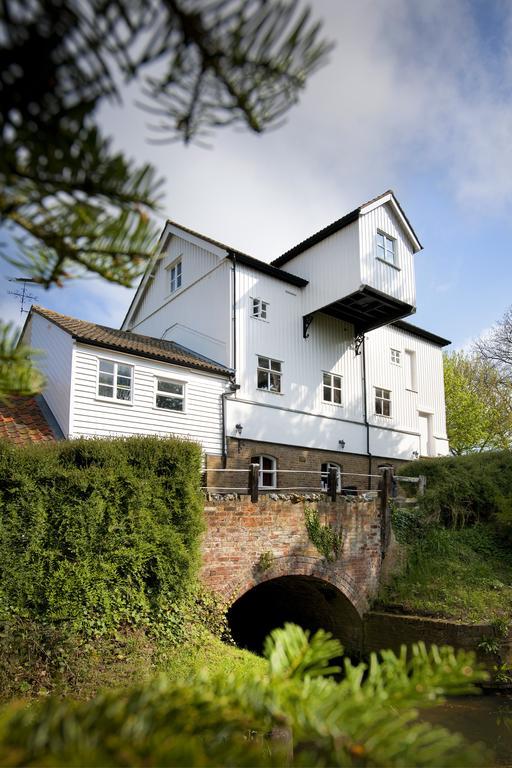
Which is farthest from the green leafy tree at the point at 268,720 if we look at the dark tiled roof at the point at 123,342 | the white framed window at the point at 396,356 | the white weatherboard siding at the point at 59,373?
the white framed window at the point at 396,356

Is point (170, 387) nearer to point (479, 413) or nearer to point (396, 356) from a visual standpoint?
point (396, 356)

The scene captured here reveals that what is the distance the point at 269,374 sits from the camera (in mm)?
20031

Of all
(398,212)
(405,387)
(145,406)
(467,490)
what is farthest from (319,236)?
(467,490)

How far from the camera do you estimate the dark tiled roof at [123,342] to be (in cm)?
1536

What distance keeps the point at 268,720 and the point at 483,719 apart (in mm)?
11855

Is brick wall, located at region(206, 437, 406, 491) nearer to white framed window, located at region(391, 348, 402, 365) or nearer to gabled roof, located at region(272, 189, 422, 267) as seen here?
white framed window, located at region(391, 348, 402, 365)

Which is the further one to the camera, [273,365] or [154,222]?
[273,365]

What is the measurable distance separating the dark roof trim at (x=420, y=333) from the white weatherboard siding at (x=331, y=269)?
5837mm

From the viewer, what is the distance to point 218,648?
9836 millimetres

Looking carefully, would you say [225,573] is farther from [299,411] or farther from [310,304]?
[310,304]

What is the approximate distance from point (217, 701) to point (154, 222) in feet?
3.88

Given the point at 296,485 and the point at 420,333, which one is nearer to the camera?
the point at 296,485

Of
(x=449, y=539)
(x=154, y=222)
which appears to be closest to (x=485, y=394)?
(x=449, y=539)

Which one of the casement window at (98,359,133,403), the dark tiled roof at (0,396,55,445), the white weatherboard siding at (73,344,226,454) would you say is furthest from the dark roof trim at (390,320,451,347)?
the dark tiled roof at (0,396,55,445)
